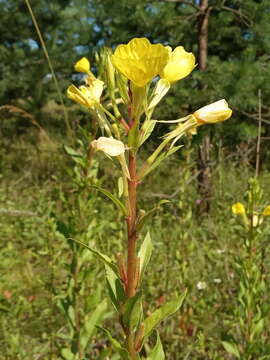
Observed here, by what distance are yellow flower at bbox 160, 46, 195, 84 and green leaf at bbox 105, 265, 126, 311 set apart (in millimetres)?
427

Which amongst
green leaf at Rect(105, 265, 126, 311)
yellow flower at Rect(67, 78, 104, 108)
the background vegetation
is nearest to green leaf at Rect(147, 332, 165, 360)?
green leaf at Rect(105, 265, 126, 311)

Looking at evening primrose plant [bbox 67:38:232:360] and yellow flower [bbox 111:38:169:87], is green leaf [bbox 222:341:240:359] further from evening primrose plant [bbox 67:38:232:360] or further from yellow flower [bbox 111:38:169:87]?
yellow flower [bbox 111:38:169:87]

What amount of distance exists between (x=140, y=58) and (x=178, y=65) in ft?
0.48

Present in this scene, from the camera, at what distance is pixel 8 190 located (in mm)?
4387

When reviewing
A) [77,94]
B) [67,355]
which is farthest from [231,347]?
[77,94]

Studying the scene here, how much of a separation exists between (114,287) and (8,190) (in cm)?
387

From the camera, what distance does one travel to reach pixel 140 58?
682 millimetres

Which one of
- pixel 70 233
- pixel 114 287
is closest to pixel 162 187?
pixel 70 233

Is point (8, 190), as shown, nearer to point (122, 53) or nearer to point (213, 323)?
point (213, 323)

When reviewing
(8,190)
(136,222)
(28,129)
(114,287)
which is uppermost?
(28,129)

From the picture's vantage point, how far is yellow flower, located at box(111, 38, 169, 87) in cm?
67

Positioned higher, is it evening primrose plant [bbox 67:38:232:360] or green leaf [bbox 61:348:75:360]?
evening primrose plant [bbox 67:38:232:360]

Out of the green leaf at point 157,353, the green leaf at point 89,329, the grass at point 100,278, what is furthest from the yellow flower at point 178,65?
the green leaf at point 89,329

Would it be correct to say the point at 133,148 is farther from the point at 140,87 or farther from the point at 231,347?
the point at 231,347
